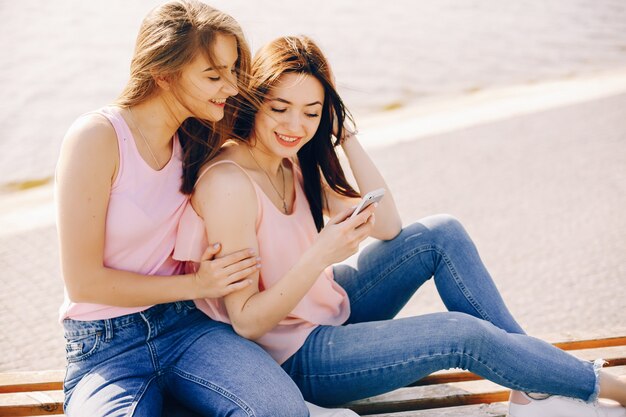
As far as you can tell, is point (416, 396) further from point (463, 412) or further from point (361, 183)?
point (361, 183)

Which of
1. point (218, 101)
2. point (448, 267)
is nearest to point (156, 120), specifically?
point (218, 101)

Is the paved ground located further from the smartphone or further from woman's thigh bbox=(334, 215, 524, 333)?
the smartphone

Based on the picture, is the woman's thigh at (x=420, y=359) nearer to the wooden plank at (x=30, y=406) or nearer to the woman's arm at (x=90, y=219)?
the woman's arm at (x=90, y=219)

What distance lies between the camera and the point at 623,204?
493 cm

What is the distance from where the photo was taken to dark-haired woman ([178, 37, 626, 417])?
2404 mm

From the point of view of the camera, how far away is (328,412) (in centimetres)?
238

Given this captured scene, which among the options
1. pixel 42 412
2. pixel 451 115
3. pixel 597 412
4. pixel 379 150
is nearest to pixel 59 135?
pixel 379 150

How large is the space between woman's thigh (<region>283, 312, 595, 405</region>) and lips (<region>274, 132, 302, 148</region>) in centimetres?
76

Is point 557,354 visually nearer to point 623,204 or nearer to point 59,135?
point 623,204

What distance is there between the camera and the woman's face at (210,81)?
2.34 m

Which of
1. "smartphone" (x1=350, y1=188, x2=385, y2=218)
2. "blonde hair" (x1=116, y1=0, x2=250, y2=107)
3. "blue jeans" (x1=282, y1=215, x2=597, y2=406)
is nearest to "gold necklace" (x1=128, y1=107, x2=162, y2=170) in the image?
"blonde hair" (x1=116, y1=0, x2=250, y2=107)

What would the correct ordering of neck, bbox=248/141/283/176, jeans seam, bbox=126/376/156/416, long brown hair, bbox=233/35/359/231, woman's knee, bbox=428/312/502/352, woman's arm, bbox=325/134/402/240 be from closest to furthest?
jeans seam, bbox=126/376/156/416
woman's knee, bbox=428/312/502/352
long brown hair, bbox=233/35/359/231
neck, bbox=248/141/283/176
woman's arm, bbox=325/134/402/240

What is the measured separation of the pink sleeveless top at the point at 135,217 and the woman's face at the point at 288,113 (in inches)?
16.4

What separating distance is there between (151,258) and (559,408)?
163 cm
